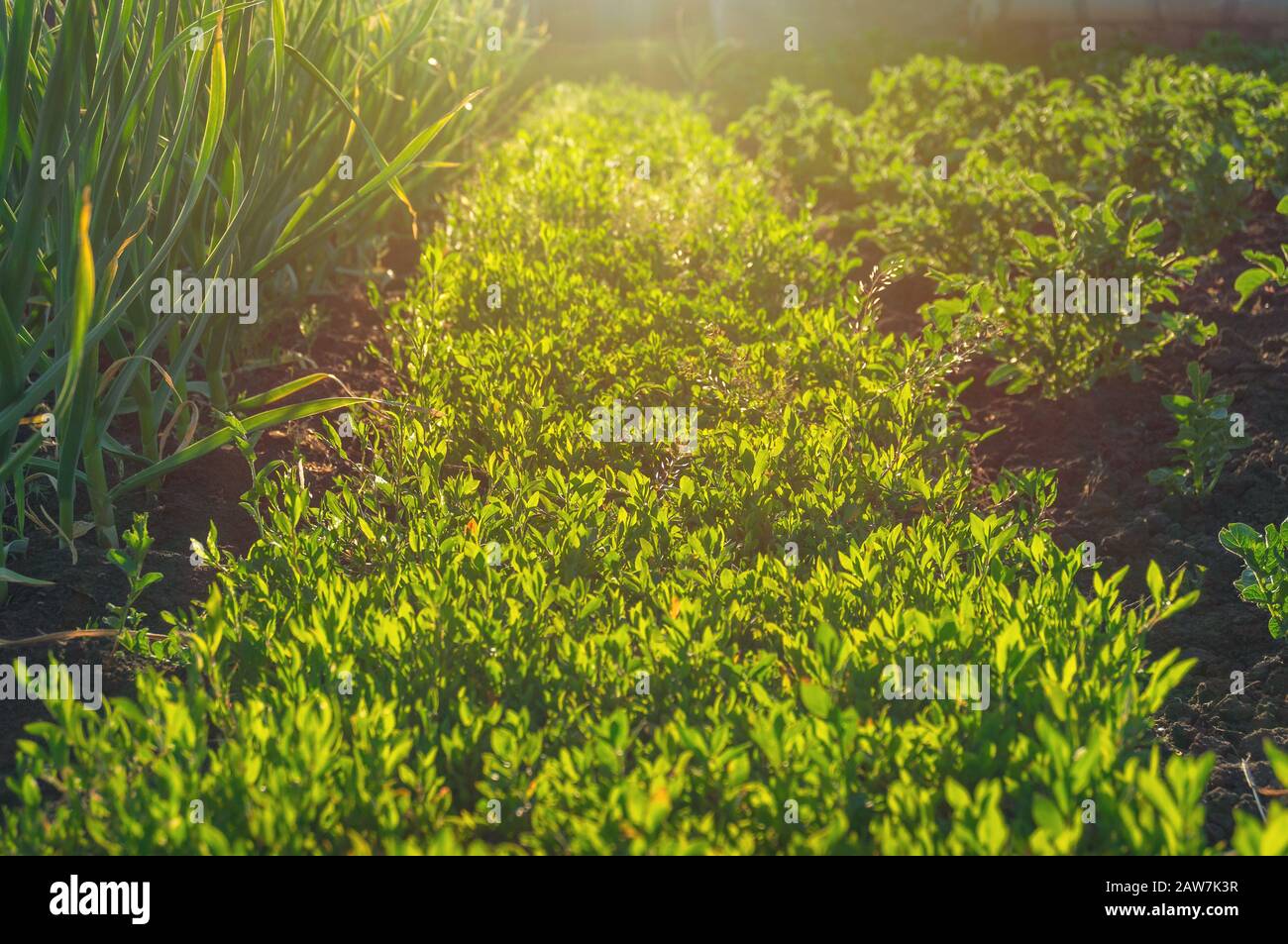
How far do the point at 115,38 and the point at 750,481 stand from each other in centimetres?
167

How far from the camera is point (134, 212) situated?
2.64 metres

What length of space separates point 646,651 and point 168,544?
1.43m

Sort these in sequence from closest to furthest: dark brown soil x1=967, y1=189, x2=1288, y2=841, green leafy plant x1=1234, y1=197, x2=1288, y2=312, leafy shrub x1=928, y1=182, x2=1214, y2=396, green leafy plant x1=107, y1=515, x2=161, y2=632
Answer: green leafy plant x1=107, y1=515, x2=161, y2=632 < dark brown soil x1=967, y1=189, x2=1288, y2=841 < green leafy plant x1=1234, y1=197, x2=1288, y2=312 < leafy shrub x1=928, y1=182, x2=1214, y2=396

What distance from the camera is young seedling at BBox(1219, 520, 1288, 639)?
2576mm

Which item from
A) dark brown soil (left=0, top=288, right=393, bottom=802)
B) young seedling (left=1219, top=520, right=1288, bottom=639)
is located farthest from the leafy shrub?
dark brown soil (left=0, top=288, right=393, bottom=802)

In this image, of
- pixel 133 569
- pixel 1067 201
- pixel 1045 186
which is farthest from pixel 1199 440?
pixel 133 569

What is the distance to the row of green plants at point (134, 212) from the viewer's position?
242 centimetres

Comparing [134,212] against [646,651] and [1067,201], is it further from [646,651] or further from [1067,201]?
[1067,201]

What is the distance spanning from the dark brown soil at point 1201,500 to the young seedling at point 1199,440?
5 centimetres

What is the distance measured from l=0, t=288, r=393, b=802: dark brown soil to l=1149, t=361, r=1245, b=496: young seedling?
2.30m

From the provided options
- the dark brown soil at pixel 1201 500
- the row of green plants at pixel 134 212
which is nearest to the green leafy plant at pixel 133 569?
Answer: the row of green plants at pixel 134 212

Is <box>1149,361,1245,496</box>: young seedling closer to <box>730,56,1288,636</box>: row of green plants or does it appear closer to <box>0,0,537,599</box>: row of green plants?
<box>730,56,1288,636</box>: row of green plants

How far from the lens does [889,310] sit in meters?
4.94
